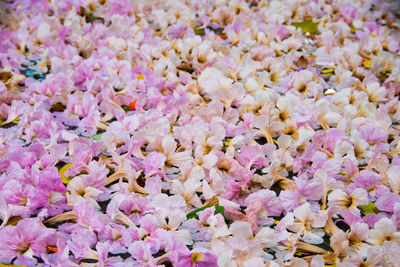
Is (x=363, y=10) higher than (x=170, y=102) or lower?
higher

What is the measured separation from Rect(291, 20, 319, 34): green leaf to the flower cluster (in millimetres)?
13

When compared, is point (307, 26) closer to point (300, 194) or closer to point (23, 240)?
point (300, 194)

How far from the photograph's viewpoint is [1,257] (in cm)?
112

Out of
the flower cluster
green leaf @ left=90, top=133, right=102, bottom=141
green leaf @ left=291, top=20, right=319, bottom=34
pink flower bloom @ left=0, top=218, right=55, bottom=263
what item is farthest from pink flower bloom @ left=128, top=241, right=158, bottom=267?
green leaf @ left=291, top=20, right=319, bottom=34

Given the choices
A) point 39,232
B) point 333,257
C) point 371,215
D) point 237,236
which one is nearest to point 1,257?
point 39,232

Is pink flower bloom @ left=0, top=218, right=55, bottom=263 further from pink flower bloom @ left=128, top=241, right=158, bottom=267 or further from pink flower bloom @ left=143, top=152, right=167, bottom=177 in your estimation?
pink flower bloom @ left=143, top=152, right=167, bottom=177

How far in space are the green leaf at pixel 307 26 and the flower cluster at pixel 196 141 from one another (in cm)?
1

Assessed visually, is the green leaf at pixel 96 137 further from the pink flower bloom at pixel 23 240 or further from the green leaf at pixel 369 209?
the green leaf at pixel 369 209

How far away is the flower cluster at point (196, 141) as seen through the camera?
1.16 m

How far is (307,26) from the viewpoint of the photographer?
101 inches

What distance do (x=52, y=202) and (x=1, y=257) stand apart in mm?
213

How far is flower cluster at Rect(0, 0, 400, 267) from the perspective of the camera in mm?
1163

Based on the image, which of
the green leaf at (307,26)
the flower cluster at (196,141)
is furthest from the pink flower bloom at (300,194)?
the green leaf at (307,26)

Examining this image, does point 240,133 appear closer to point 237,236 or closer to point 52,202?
point 237,236
